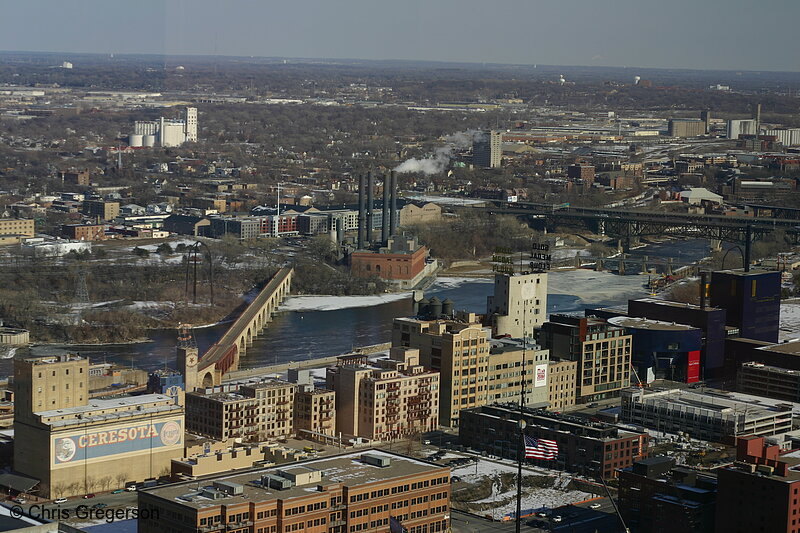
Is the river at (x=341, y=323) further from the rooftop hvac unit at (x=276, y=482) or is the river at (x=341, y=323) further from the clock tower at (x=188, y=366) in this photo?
the rooftop hvac unit at (x=276, y=482)

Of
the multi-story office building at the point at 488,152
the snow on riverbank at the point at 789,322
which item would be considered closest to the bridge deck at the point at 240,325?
the snow on riverbank at the point at 789,322

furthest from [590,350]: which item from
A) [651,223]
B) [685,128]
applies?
[685,128]

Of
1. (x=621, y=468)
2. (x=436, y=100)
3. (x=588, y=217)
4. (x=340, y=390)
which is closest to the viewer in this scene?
(x=621, y=468)

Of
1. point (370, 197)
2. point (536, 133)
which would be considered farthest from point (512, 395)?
point (536, 133)

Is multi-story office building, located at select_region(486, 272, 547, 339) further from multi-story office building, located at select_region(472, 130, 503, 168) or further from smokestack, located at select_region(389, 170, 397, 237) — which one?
multi-story office building, located at select_region(472, 130, 503, 168)

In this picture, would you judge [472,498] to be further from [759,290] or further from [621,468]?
[759,290]

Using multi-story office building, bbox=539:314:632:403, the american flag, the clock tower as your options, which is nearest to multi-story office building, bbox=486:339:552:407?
multi-story office building, bbox=539:314:632:403
